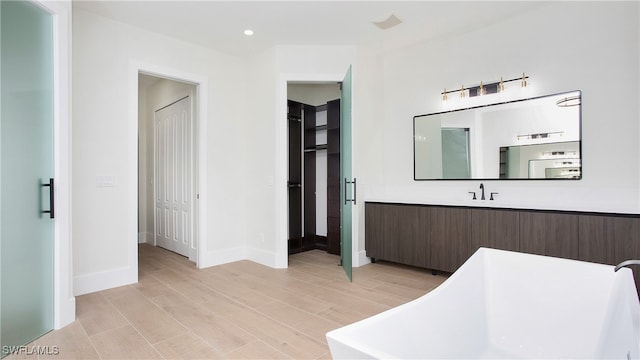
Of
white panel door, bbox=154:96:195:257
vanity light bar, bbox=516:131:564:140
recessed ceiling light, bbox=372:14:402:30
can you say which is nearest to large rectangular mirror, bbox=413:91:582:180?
vanity light bar, bbox=516:131:564:140

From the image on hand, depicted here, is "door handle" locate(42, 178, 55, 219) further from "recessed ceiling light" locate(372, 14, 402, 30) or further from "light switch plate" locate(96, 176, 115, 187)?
"recessed ceiling light" locate(372, 14, 402, 30)

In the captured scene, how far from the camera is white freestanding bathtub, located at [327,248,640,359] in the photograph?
1.37m

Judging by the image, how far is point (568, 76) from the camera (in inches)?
124

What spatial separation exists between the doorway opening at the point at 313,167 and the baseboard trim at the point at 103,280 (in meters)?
2.07

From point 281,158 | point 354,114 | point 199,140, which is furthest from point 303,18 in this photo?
point 199,140

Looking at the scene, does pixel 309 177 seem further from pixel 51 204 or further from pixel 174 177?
Answer: pixel 51 204

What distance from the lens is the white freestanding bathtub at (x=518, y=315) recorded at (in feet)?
4.50

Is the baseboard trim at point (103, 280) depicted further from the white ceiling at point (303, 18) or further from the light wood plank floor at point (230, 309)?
the white ceiling at point (303, 18)

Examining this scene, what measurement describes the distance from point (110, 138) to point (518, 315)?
150 inches

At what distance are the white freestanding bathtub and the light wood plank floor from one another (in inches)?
32.4

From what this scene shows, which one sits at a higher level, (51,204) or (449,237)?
(51,204)

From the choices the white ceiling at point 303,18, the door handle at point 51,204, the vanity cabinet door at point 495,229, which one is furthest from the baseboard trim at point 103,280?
the vanity cabinet door at point 495,229

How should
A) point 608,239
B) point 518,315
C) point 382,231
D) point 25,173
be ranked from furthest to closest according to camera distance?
point 382,231 < point 608,239 < point 25,173 < point 518,315

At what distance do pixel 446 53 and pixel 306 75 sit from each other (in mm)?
1684
